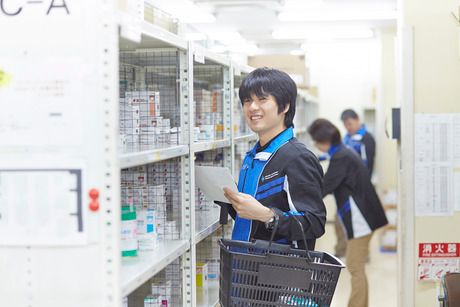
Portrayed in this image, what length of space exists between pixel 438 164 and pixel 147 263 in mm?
2553

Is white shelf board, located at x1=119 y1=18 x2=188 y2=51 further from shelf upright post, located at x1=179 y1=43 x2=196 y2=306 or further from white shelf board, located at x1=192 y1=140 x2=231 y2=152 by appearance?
white shelf board, located at x1=192 y1=140 x2=231 y2=152

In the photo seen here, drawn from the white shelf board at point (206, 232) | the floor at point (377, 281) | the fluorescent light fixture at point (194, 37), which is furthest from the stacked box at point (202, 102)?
the floor at point (377, 281)

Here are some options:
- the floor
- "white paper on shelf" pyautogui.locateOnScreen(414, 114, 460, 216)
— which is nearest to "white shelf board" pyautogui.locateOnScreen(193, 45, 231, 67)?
"white paper on shelf" pyautogui.locateOnScreen(414, 114, 460, 216)

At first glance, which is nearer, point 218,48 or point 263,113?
point 263,113

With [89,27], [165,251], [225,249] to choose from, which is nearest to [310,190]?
[225,249]

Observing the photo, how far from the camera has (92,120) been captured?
75.8 inches

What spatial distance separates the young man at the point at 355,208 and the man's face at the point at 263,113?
2401 millimetres

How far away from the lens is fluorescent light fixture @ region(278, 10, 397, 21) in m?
9.12

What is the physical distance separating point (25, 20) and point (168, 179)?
1131mm

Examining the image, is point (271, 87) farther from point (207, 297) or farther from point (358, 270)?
point (358, 270)

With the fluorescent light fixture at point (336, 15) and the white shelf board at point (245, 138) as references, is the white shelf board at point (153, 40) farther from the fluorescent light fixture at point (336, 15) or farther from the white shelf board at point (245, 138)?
the fluorescent light fixture at point (336, 15)

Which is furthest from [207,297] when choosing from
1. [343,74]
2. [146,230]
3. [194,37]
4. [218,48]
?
[343,74]

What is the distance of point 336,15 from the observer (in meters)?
9.38

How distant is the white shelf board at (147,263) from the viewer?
2092mm
